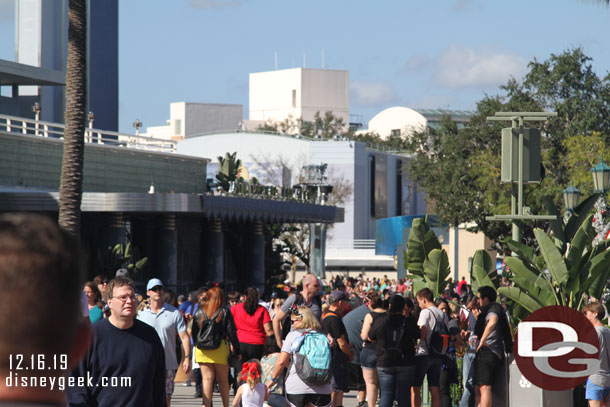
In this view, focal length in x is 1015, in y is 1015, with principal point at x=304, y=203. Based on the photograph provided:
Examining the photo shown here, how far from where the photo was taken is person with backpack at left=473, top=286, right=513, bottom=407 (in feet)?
40.0

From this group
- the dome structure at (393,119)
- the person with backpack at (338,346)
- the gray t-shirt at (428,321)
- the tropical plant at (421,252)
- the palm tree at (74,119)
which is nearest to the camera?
the person with backpack at (338,346)

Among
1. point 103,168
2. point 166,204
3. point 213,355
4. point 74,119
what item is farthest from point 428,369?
point 103,168

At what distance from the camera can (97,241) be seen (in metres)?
33.8

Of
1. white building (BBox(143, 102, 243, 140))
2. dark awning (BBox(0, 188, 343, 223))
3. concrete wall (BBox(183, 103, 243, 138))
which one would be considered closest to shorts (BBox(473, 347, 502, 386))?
dark awning (BBox(0, 188, 343, 223))

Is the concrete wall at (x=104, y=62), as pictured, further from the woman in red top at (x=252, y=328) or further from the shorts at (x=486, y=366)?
the shorts at (x=486, y=366)

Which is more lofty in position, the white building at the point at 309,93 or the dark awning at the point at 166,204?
the white building at the point at 309,93

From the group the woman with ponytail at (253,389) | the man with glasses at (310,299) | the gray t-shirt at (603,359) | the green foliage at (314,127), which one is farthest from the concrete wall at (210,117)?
the gray t-shirt at (603,359)

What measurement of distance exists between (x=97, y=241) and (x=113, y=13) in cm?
1867

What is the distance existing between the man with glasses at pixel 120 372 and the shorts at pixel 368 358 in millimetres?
6061

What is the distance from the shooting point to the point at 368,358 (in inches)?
497

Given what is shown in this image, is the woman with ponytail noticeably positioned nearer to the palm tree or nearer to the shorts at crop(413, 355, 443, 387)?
the shorts at crop(413, 355, 443, 387)

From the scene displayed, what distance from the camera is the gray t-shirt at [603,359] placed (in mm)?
10906

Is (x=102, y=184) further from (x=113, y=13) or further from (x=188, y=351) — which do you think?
(x=188, y=351)

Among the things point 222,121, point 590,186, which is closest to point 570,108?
point 590,186
